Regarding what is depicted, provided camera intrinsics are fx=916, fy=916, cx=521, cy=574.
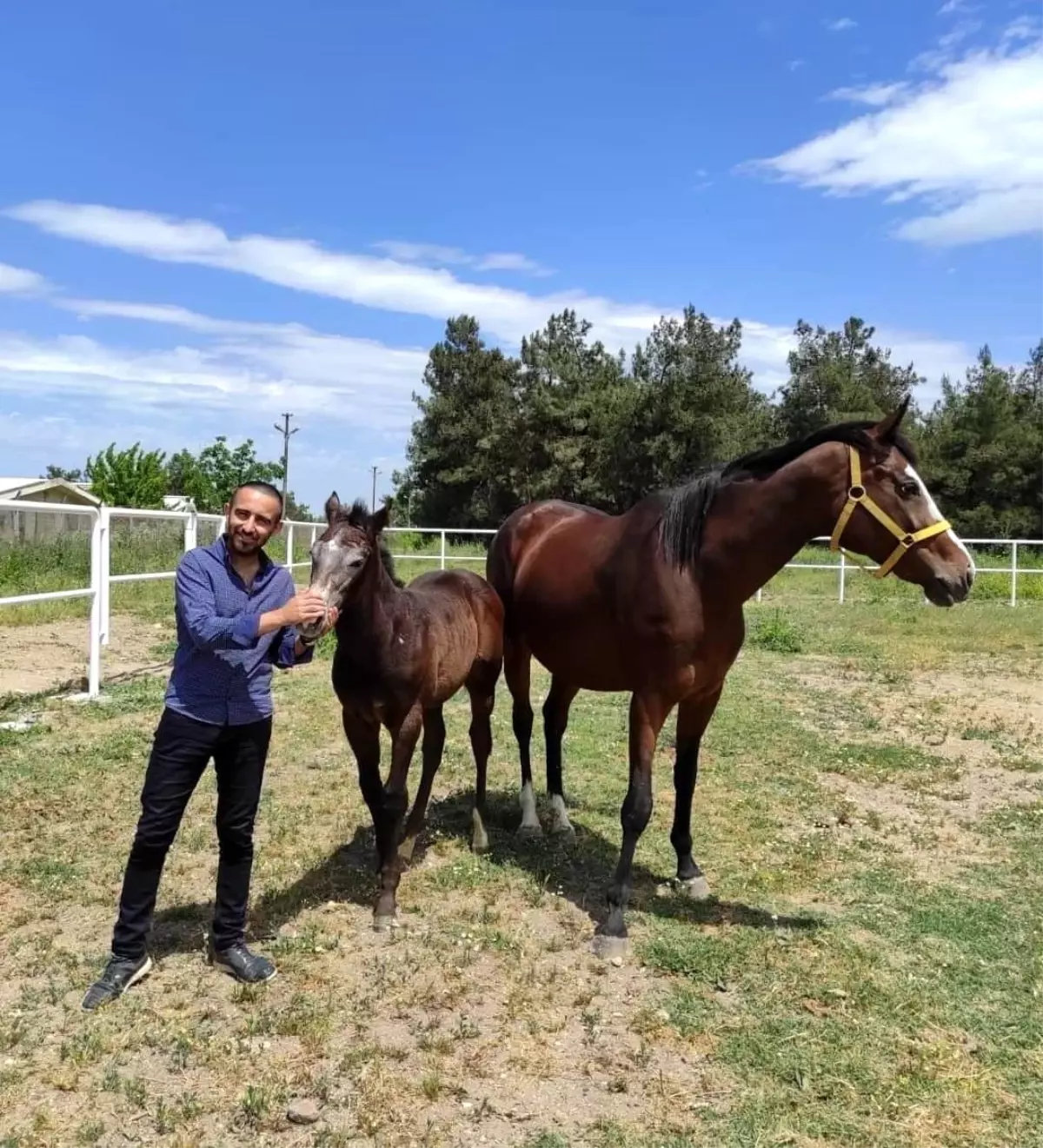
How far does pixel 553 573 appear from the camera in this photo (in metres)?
4.85

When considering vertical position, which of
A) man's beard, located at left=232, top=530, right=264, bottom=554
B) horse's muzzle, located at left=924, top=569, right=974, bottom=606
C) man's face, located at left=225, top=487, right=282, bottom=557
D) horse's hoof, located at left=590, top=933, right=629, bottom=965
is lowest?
horse's hoof, located at left=590, top=933, right=629, bottom=965

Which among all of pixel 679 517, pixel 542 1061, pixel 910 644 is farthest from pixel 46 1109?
pixel 910 644

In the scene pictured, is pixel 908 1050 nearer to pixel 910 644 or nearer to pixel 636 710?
pixel 636 710

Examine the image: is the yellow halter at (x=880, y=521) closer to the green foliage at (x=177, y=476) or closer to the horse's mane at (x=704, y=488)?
the horse's mane at (x=704, y=488)

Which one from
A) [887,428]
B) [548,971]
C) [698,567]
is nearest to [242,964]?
[548,971]

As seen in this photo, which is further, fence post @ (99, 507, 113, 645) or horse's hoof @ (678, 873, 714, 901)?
fence post @ (99, 507, 113, 645)

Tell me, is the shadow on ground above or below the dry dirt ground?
below

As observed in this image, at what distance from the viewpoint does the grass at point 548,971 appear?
2635 mm

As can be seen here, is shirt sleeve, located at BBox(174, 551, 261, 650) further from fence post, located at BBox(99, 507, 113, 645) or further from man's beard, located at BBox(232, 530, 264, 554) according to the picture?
fence post, located at BBox(99, 507, 113, 645)

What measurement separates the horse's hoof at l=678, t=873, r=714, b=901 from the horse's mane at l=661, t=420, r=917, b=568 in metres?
1.55

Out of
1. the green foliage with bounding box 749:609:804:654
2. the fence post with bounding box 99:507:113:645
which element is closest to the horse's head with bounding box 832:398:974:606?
the fence post with bounding box 99:507:113:645

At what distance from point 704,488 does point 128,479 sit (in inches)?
1413

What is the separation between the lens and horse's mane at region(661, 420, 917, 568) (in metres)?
3.78

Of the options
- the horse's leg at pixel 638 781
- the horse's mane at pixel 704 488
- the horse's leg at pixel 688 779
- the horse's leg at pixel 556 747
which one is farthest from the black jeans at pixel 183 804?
the horse's leg at pixel 556 747
